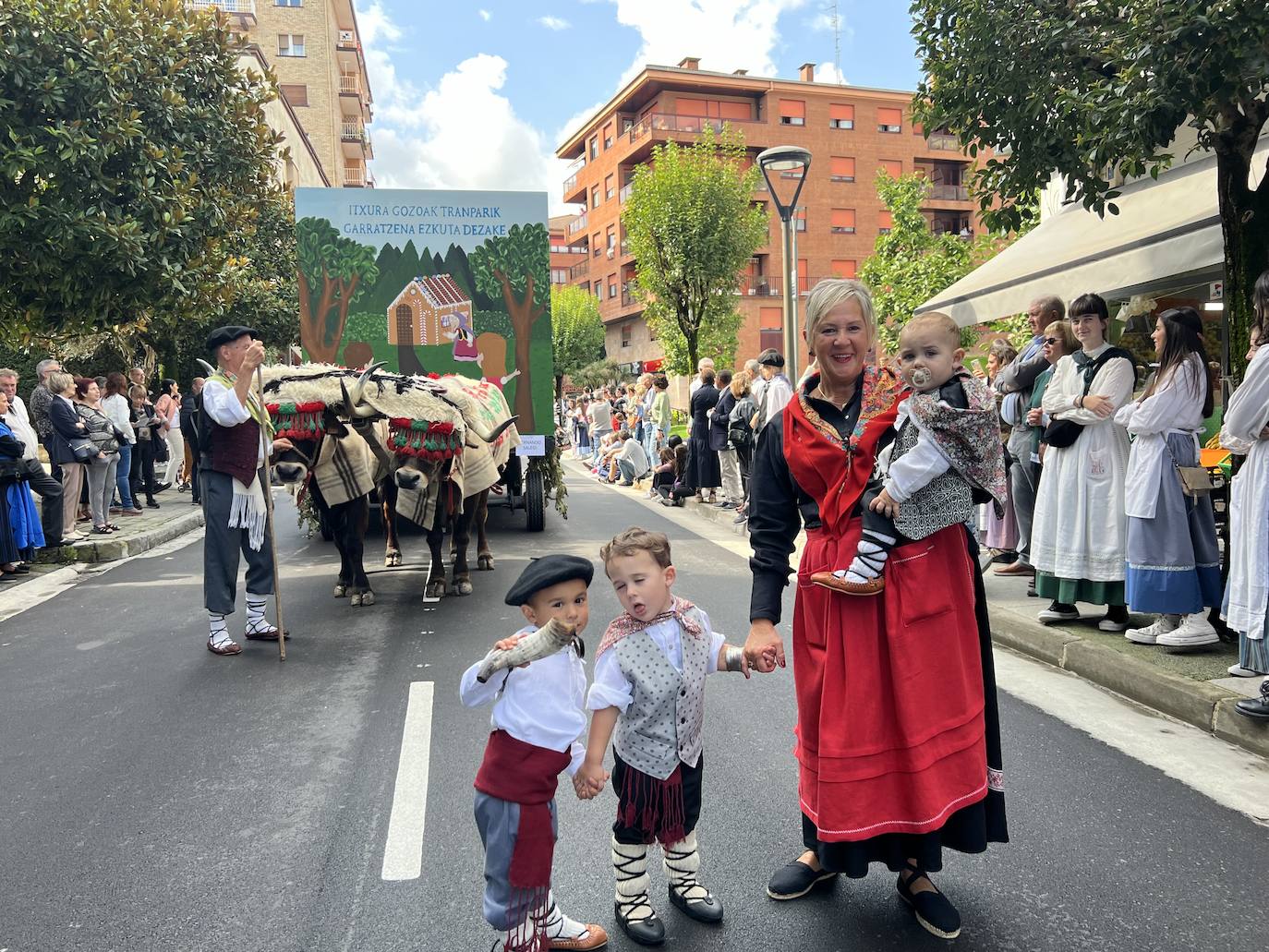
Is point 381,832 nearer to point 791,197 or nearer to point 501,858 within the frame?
point 501,858

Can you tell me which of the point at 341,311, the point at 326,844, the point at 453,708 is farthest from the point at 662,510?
the point at 326,844

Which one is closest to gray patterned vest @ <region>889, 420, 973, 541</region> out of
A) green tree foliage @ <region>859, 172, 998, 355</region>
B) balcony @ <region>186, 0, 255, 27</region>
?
green tree foliage @ <region>859, 172, 998, 355</region>

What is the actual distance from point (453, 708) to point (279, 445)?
A: 251 centimetres

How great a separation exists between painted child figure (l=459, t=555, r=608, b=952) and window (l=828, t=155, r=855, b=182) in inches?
2098

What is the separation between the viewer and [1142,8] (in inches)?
191

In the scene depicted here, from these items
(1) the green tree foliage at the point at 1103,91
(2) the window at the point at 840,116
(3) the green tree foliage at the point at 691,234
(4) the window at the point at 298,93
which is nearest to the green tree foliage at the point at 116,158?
(1) the green tree foliage at the point at 1103,91

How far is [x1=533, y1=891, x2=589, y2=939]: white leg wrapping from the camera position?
8.80ft

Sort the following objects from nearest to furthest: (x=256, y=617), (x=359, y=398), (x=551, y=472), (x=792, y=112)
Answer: (x=256, y=617) → (x=359, y=398) → (x=551, y=472) → (x=792, y=112)

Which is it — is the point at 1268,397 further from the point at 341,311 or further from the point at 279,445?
the point at 341,311

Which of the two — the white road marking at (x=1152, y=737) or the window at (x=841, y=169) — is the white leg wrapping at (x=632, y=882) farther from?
the window at (x=841, y=169)

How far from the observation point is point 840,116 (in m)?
53.0

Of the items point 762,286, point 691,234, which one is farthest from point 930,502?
point 762,286

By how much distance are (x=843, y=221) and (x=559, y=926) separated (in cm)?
5331

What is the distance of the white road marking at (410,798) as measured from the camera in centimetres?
331
